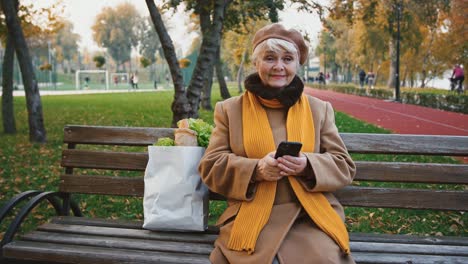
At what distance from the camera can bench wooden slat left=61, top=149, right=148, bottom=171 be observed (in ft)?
12.2

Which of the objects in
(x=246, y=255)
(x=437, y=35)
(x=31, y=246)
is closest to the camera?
(x=246, y=255)

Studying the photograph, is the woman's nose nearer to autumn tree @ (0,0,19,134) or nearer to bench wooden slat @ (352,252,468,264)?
bench wooden slat @ (352,252,468,264)

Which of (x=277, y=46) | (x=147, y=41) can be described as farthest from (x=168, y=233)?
(x=147, y=41)

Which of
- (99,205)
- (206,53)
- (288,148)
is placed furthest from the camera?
(206,53)

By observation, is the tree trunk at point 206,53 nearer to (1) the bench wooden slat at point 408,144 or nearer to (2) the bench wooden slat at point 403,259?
(1) the bench wooden slat at point 408,144

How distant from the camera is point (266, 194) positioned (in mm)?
2779

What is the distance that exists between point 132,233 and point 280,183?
121cm

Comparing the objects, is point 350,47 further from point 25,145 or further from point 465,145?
point 465,145

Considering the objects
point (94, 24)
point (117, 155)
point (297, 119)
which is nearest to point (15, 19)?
point (117, 155)

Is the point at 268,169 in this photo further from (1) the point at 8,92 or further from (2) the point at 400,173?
(1) the point at 8,92

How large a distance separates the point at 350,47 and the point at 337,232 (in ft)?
175

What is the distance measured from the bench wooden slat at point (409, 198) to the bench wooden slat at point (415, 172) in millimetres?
79

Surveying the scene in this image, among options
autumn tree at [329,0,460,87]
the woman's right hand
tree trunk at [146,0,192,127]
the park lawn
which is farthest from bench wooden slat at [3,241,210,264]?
autumn tree at [329,0,460,87]

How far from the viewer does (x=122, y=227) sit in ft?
11.7
